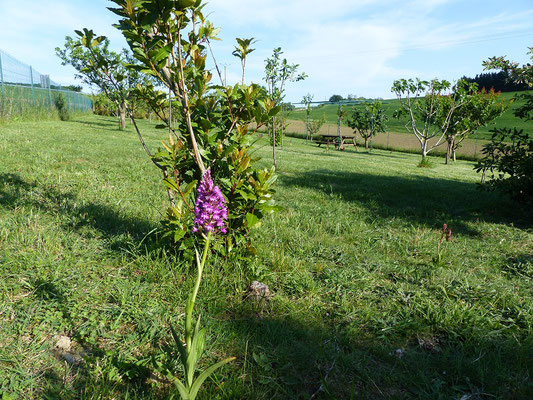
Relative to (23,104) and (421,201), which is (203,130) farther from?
(23,104)

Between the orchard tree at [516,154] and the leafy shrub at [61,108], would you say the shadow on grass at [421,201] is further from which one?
the leafy shrub at [61,108]

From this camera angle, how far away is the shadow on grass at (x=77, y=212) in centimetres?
283

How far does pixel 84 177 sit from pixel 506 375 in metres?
5.02

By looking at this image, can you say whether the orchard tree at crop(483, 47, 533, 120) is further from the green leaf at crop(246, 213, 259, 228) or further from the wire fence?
the wire fence

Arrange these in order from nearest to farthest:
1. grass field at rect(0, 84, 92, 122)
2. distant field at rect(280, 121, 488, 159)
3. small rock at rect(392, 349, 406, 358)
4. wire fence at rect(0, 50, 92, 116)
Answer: small rock at rect(392, 349, 406, 358) < grass field at rect(0, 84, 92, 122) < wire fence at rect(0, 50, 92, 116) < distant field at rect(280, 121, 488, 159)

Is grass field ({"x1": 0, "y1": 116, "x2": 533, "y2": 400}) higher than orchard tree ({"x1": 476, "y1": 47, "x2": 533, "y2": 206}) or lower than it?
lower

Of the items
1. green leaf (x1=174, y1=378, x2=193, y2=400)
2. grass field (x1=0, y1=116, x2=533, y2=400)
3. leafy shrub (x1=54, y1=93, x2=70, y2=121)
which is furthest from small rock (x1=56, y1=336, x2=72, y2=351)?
leafy shrub (x1=54, y1=93, x2=70, y2=121)

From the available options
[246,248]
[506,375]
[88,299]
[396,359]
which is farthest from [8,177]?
[506,375]

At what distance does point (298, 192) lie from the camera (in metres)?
5.32

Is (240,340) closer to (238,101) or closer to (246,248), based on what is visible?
(246,248)

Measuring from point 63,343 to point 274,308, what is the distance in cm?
120

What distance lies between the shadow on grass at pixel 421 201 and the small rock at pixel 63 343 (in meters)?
3.70

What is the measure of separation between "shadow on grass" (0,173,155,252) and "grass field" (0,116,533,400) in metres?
0.02

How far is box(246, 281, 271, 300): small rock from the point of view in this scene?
2.21 metres
